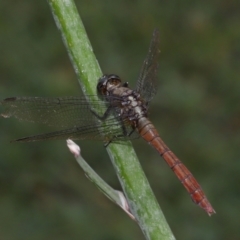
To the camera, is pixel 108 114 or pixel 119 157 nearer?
pixel 119 157

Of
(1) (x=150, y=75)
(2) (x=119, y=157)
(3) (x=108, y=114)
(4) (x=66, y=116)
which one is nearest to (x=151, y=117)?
(1) (x=150, y=75)

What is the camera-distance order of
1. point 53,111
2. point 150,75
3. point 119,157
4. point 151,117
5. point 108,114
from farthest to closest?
point 151,117 < point 150,75 < point 53,111 < point 108,114 < point 119,157

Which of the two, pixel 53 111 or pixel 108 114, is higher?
pixel 53 111

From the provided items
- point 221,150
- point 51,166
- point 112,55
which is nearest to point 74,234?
point 51,166

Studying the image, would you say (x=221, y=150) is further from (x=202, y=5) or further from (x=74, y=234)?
(x=202, y=5)

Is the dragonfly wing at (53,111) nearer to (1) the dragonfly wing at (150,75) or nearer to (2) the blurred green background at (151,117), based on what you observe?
(1) the dragonfly wing at (150,75)

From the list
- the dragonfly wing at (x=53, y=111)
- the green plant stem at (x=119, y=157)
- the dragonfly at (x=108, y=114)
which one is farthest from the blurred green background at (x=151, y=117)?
the green plant stem at (x=119, y=157)

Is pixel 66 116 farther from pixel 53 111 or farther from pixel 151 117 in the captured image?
pixel 151 117

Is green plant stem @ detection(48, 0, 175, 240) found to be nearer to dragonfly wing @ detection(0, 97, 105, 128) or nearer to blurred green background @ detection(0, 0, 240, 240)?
dragonfly wing @ detection(0, 97, 105, 128)
